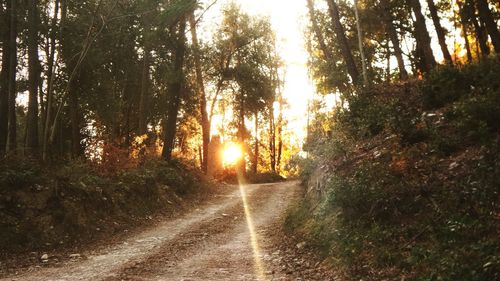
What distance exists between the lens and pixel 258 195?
22953mm

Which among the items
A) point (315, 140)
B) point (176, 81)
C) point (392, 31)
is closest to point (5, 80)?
point (176, 81)

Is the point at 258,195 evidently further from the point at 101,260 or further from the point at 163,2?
the point at 101,260

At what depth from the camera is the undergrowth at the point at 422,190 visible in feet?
20.0

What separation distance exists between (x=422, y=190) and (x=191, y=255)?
551 cm

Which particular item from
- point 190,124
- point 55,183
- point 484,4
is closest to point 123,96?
point 190,124

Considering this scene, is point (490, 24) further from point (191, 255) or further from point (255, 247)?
point (191, 255)

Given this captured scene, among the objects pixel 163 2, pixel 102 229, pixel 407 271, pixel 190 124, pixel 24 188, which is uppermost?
pixel 163 2

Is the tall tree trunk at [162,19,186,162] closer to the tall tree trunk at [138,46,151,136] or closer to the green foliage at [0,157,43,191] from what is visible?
the tall tree trunk at [138,46,151,136]

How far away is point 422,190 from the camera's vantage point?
26.6ft

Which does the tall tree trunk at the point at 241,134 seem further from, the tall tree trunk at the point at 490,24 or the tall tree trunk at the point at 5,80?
the tall tree trunk at the point at 490,24

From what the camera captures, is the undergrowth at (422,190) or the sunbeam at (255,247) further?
the sunbeam at (255,247)

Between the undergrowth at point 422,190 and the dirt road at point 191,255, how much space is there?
125 centimetres

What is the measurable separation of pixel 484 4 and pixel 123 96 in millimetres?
19336

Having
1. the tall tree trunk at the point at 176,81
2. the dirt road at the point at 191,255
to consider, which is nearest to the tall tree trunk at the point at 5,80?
the dirt road at the point at 191,255
